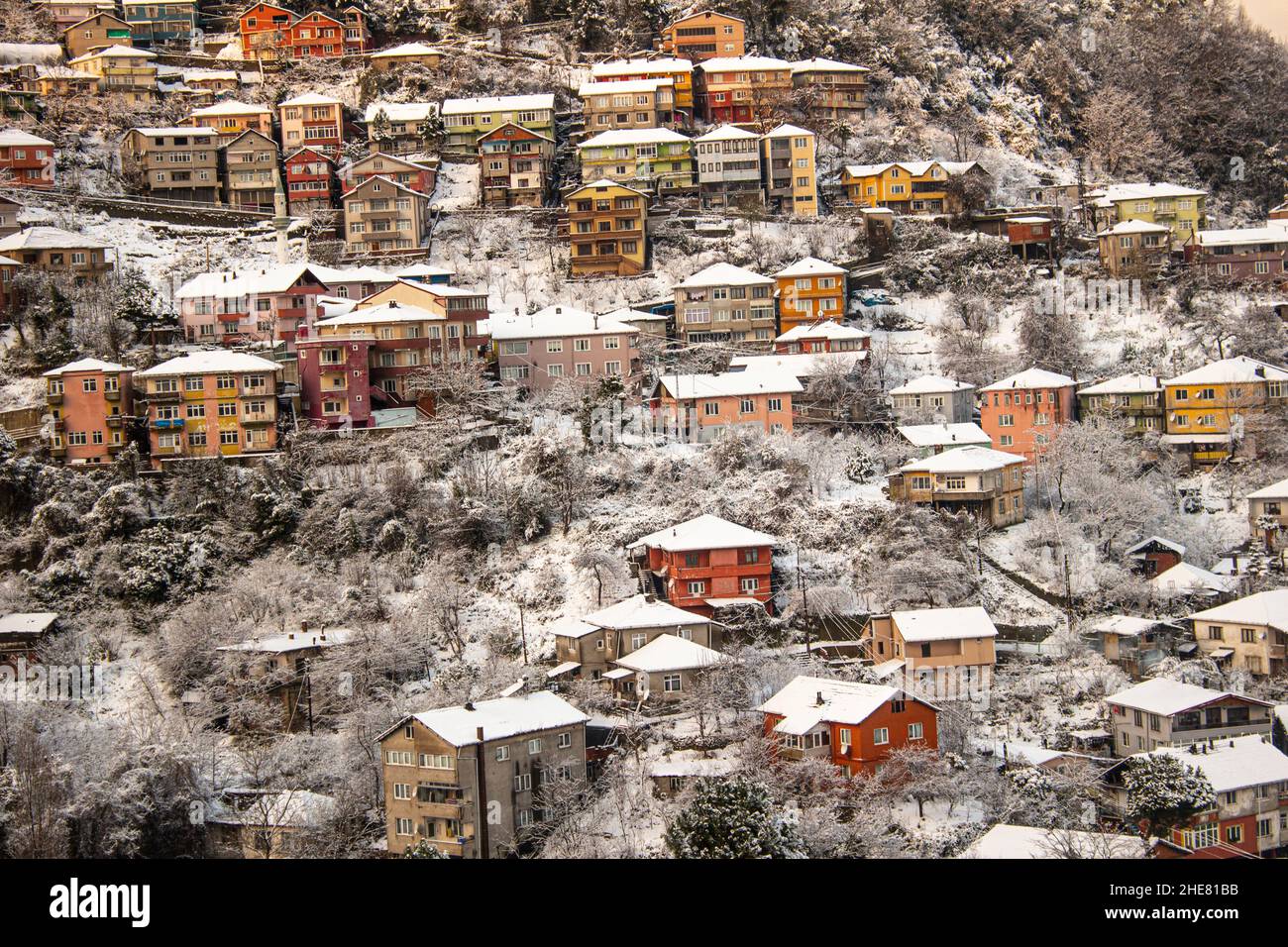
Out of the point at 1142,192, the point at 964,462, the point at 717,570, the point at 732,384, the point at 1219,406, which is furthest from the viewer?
the point at 1142,192

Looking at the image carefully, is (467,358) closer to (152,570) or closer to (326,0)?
(152,570)

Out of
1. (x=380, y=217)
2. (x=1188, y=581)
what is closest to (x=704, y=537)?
(x=1188, y=581)

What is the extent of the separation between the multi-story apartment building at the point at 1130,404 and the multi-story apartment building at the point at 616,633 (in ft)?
41.5

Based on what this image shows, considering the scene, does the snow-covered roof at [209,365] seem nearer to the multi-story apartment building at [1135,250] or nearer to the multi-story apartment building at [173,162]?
the multi-story apartment building at [173,162]

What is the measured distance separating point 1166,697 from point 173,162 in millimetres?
34315

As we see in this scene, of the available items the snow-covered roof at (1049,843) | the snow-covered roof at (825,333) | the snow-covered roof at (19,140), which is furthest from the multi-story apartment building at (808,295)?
the snow-covered roof at (19,140)

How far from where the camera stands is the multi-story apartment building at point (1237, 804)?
67.6 ft

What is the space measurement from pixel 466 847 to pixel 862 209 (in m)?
28.0

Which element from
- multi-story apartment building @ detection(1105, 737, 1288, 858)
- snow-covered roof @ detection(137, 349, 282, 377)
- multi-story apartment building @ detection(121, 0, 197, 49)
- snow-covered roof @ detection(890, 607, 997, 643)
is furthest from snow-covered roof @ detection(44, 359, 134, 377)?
multi-story apartment building @ detection(121, 0, 197, 49)

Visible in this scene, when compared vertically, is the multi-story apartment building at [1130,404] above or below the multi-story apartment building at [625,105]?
below

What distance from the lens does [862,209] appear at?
44562 mm

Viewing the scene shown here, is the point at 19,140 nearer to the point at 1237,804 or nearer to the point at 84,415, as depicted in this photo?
the point at 84,415

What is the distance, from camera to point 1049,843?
62.6 ft
